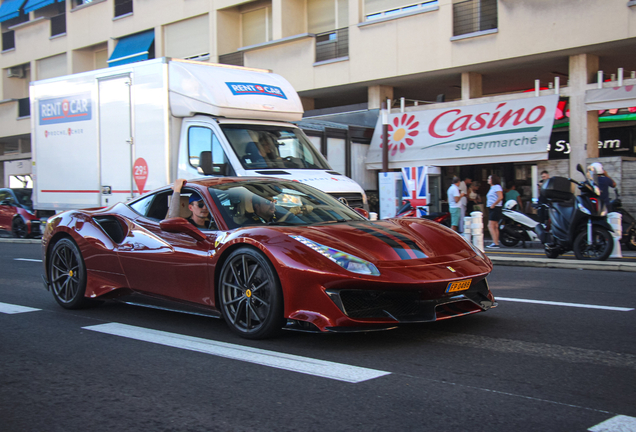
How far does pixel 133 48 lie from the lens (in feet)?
92.3

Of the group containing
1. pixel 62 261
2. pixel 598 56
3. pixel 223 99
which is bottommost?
pixel 62 261

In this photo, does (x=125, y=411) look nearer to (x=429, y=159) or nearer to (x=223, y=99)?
(x=223, y=99)

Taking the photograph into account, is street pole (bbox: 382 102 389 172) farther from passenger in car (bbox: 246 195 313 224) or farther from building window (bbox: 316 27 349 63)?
passenger in car (bbox: 246 195 313 224)

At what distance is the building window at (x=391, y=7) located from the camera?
19.6 m

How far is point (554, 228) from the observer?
36.4 feet

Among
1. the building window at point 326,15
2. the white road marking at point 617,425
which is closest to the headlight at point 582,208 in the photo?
the white road marking at point 617,425

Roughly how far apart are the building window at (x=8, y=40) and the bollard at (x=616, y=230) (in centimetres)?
3376

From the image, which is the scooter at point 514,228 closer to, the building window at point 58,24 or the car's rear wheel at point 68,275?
the car's rear wheel at point 68,275

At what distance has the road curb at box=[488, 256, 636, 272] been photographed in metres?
9.30

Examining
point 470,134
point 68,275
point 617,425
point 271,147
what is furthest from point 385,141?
point 617,425

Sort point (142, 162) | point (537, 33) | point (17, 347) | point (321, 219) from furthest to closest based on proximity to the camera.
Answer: point (537, 33), point (142, 162), point (321, 219), point (17, 347)

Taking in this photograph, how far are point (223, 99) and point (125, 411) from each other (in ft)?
26.6

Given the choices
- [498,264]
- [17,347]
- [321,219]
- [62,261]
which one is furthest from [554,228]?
[17,347]

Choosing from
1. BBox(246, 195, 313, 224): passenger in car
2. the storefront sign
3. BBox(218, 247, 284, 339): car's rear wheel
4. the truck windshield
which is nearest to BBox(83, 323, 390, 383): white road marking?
BBox(218, 247, 284, 339): car's rear wheel
